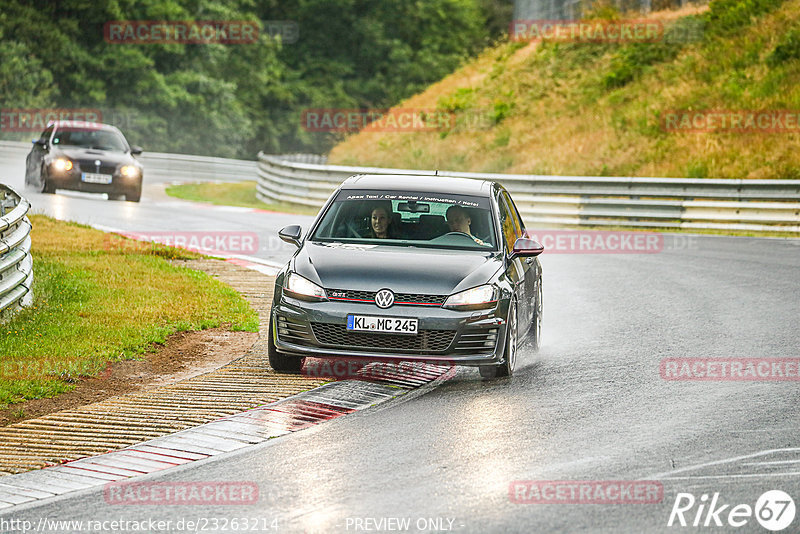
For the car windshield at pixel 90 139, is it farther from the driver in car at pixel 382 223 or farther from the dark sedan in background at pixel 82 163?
the driver in car at pixel 382 223

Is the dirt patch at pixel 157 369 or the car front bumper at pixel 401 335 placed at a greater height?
the car front bumper at pixel 401 335

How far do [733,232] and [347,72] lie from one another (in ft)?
Answer: 156

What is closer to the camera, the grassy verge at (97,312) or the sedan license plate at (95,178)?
the grassy verge at (97,312)

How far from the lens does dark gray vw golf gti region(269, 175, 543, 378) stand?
9180mm

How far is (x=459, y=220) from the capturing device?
10.4 metres

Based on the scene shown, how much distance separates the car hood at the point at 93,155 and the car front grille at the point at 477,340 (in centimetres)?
1886

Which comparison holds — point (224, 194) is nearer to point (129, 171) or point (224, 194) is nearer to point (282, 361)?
point (129, 171)

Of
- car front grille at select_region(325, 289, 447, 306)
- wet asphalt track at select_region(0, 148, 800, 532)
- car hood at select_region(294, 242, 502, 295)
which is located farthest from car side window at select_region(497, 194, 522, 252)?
car front grille at select_region(325, 289, 447, 306)

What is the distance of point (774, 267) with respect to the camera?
17.8 meters

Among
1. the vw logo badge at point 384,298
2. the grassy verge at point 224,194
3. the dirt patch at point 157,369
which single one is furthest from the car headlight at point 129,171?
the vw logo badge at point 384,298

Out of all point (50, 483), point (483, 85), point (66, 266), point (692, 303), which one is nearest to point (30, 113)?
point (483, 85)

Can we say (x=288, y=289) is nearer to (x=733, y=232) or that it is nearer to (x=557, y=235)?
(x=557, y=235)

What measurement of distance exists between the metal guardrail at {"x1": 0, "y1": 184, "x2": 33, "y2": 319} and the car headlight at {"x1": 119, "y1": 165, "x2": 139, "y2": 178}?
47.0 feet

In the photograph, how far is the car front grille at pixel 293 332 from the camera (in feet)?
30.5
